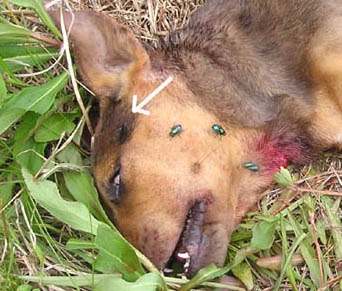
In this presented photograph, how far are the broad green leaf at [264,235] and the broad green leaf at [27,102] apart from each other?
1451 mm

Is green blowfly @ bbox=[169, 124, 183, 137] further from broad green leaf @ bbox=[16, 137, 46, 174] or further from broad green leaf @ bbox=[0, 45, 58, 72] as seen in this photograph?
broad green leaf @ bbox=[0, 45, 58, 72]

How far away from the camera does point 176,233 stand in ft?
14.1

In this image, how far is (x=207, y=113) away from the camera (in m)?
4.50

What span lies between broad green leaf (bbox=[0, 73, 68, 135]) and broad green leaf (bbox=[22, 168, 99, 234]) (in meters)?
0.45

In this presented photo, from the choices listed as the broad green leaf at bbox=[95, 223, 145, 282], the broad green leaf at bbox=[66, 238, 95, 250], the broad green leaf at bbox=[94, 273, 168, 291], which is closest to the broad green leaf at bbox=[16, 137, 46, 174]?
the broad green leaf at bbox=[66, 238, 95, 250]

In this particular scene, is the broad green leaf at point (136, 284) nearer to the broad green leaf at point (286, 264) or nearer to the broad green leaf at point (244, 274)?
the broad green leaf at point (244, 274)

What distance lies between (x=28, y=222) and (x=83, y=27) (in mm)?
1218

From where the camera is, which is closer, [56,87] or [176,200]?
[176,200]

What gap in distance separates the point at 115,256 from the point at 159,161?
573 millimetres

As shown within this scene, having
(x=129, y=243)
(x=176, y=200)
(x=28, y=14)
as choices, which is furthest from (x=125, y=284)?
(x=28, y=14)

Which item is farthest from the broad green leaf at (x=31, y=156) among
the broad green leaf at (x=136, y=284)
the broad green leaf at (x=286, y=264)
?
the broad green leaf at (x=286, y=264)

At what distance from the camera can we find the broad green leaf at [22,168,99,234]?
4.49 m

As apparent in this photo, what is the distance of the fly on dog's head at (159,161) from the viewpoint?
169 inches

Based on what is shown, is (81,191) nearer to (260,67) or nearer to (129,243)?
(129,243)
